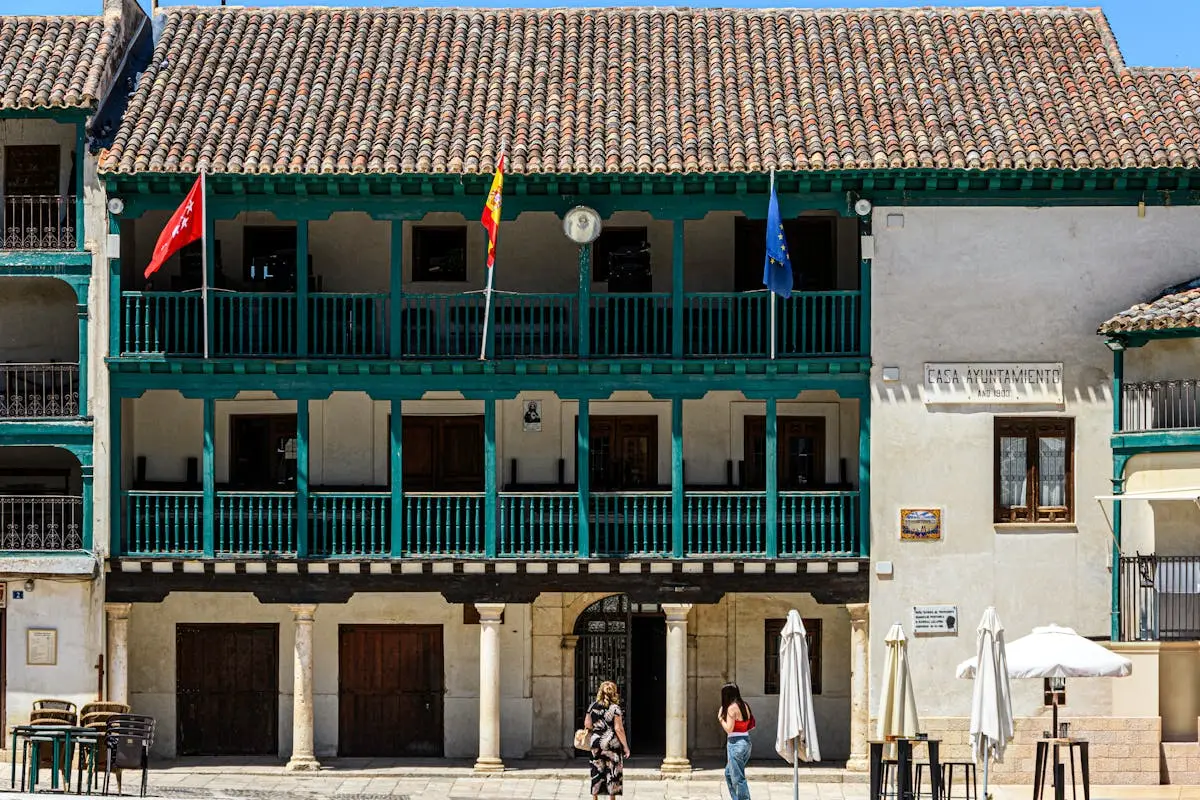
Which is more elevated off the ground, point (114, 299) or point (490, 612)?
point (114, 299)

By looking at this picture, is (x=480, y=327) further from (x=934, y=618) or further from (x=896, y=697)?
(x=896, y=697)

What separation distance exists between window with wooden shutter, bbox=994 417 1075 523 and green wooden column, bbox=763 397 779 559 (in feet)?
10.5

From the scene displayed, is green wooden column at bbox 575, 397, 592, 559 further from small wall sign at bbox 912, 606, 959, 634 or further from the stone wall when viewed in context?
the stone wall

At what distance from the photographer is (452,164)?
1243 inches

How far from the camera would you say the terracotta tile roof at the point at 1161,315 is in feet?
99.9

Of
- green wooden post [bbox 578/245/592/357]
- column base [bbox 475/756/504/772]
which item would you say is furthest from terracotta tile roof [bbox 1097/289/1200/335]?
column base [bbox 475/756/504/772]

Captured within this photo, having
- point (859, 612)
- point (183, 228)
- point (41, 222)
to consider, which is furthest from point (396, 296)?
point (859, 612)

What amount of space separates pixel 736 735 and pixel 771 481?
588 cm

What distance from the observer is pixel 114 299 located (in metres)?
32.1

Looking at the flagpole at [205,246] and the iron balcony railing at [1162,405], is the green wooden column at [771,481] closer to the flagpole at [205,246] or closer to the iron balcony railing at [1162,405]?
the iron balcony railing at [1162,405]

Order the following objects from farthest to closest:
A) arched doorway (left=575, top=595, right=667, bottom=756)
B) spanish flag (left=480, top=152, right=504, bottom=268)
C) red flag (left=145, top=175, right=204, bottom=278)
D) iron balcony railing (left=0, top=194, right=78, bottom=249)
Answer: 1. arched doorway (left=575, top=595, right=667, bottom=756)
2. iron balcony railing (left=0, top=194, right=78, bottom=249)
3. red flag (left=145, top=175, right=204, bottom=278)
4. spanish flag (left=480, top=152, right=504, bottom=268)

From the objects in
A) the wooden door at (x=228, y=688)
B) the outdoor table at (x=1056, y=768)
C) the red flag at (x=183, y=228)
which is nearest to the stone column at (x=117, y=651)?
the wooden door at (x=228, y=688)

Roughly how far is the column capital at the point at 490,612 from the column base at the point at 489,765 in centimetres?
200

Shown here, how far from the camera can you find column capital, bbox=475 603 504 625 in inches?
1267
